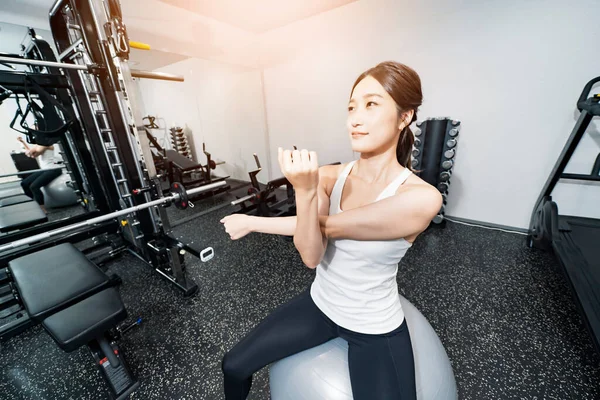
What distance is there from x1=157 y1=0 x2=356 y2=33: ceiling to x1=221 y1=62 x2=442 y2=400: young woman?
9.73ft

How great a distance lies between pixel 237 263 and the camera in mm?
2332

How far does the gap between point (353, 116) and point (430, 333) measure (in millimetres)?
934

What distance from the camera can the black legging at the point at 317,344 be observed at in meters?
0.73

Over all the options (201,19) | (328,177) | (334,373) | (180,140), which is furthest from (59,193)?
(334,373)

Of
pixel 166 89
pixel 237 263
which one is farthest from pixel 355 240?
pixel 166 89

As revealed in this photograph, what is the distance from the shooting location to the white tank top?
2.45ft

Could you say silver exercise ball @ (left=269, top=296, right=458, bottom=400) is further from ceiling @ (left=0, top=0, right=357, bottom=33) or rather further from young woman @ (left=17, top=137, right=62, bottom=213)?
young woman @ (left=17, top=137, right=62, bottom=213)

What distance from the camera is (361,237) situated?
0.69 m

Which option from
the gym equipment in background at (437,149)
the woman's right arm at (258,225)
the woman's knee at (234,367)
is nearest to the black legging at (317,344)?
the woman's knee at (234,367)

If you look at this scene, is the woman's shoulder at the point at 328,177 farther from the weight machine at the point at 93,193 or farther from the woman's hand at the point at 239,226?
the weight machine at the point at 93,193

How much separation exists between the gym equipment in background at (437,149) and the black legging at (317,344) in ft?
7.01

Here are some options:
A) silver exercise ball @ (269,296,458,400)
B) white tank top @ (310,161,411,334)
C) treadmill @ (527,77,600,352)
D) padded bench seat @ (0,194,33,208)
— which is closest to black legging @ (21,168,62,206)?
padded bench seat @ (0,194,33,208)

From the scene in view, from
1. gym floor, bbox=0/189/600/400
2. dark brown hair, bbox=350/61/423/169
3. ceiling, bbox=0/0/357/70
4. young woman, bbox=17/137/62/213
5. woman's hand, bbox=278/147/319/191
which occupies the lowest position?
gym floor, bbox=0/189/600/400

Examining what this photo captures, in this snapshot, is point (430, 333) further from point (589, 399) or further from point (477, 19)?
point (477, 19)
